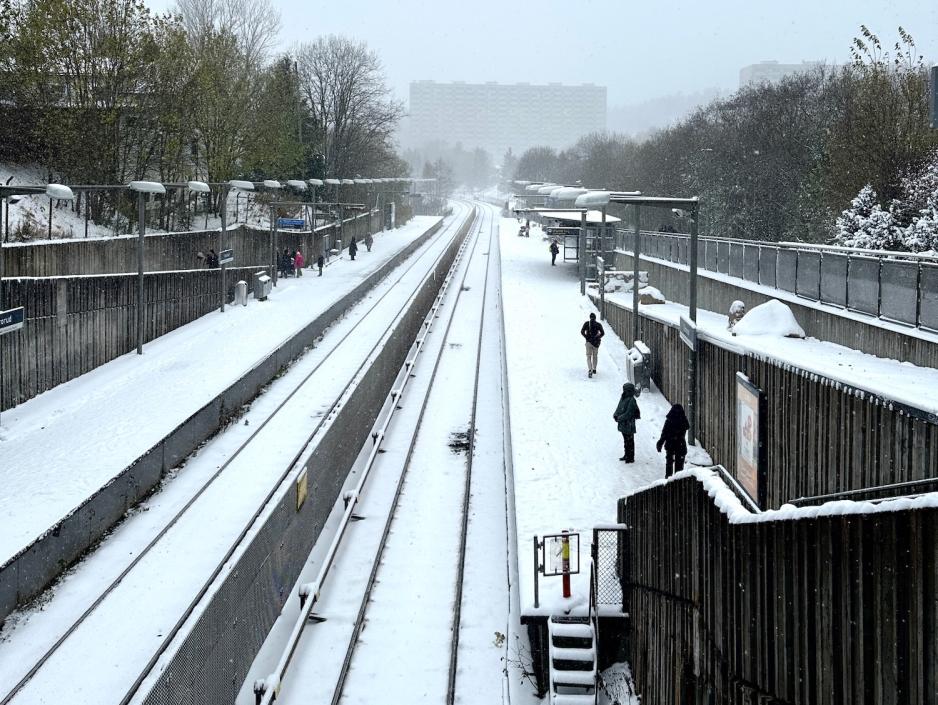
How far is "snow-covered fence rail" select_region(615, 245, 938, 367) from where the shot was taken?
14.7m

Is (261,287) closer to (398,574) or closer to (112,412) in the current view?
(112,412)

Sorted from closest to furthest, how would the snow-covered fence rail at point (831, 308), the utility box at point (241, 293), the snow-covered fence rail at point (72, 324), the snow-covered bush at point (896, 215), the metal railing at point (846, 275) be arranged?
the snow-covered fence rail at point (831, 308) → the metal railing at point (846, 275) → the snow-covered fence rail at point (72, 324) → the snow-covered bush at point (896, 215) → the utility box at point (241, 293)

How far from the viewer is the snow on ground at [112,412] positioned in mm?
13992

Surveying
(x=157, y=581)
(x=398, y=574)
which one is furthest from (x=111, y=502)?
(x=398, y=574)

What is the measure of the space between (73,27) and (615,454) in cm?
2853

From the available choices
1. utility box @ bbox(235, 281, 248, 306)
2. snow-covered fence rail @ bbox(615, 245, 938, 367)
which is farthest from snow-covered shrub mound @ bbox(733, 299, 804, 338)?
utility box @ bbox(235, 281, 248, 306)

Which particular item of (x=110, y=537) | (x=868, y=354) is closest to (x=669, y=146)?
(x=868, y=354)

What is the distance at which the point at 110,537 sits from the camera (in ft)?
45.0

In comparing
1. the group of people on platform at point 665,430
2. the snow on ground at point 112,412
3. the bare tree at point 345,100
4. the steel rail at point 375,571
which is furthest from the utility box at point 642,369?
the bare tree at point 345,100

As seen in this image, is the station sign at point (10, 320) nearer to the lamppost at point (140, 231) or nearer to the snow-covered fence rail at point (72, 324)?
the snow-covered fence rail at point (72, 324)

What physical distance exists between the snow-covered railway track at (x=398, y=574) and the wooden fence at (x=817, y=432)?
12.9 ft

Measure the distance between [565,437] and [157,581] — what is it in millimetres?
7788

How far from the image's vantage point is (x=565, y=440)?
1783 cm

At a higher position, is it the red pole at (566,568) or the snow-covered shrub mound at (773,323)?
the snow-covered shrub mound at (773,323)
